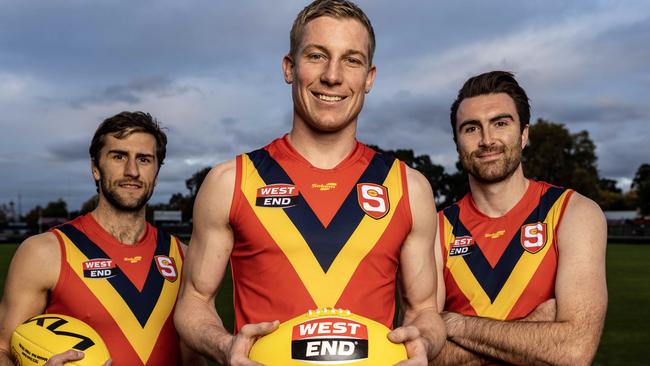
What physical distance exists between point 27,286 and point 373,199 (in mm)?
2535

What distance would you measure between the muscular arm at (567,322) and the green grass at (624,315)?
20.8 ft

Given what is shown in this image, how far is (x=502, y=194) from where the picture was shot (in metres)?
4.43

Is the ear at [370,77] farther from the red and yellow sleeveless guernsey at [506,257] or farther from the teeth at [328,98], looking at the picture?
the red and yellow sleeveless guernsey at [506,257]

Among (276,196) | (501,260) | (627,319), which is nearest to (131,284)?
(276,196)

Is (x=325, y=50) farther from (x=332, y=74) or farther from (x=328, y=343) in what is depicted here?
(x=328, y=343)

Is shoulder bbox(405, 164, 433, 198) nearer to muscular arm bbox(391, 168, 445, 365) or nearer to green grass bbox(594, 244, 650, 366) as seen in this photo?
muscular arm bbox(391, 168, 445, 365)

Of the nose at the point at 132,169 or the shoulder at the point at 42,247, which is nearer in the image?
the shoulder at the point at 42,247

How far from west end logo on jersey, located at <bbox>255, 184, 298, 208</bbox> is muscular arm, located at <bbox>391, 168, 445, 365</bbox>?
61 centimetres

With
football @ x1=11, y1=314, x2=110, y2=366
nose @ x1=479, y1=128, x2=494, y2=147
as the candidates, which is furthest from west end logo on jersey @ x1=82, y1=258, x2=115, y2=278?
nose @ x1=479, y1=128, x2=494, y2=147

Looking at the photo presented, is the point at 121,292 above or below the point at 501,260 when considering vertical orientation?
below

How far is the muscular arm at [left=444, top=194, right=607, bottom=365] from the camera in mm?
3822

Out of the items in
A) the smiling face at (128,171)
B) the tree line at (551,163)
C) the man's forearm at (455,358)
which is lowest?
the man's forearm at (455,358)

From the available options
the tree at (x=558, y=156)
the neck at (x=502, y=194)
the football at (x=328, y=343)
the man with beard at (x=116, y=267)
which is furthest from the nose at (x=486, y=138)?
the tree at (x=558, y=156)

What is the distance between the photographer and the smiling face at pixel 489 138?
170 inches
